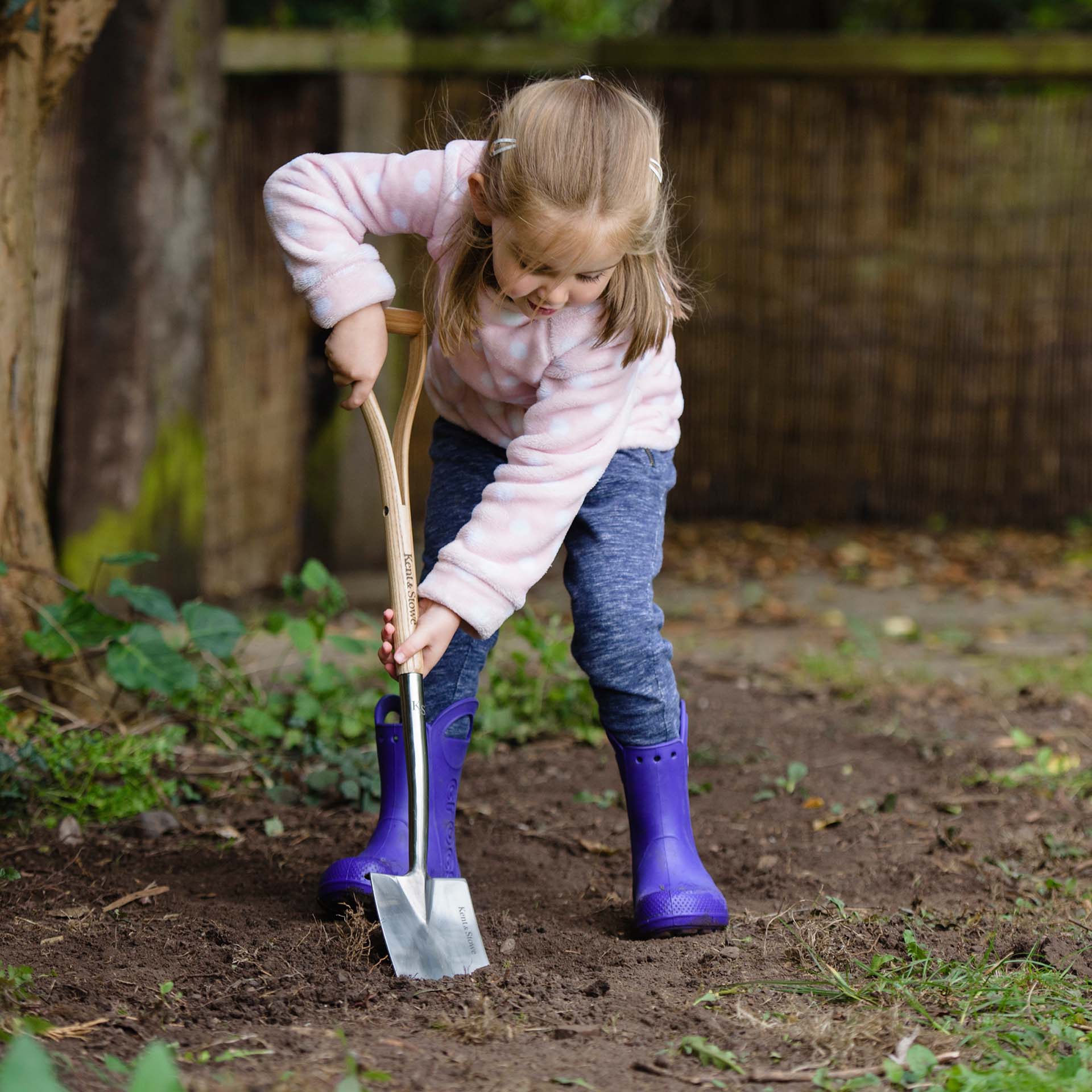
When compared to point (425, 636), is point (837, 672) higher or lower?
lower

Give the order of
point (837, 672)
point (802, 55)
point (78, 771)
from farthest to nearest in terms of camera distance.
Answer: point (802, 55), point (837, 672), point (78, 771)

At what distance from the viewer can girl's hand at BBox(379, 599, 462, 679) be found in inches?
79.1

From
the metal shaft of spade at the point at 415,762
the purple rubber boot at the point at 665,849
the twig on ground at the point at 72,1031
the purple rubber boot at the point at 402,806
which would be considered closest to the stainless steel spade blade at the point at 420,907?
the metal shaft of spade at the point at 415,762

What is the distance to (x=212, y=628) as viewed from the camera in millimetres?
2873

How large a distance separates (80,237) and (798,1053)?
122 inches

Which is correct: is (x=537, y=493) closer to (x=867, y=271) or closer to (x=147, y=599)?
(x=147, y=599)

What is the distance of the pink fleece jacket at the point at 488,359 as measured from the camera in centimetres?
204

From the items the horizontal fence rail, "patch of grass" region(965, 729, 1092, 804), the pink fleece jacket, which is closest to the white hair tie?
the pink fleece jacket

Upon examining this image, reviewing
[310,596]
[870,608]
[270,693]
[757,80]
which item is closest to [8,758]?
[270,693]

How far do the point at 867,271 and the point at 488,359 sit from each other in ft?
13.4

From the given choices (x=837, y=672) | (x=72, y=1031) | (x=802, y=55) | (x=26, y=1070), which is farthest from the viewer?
(x=802, y=55)

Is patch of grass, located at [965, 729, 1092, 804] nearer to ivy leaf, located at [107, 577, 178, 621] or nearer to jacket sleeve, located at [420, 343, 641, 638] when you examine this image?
jacket sleeve, located at [420, 343, 641, 638]

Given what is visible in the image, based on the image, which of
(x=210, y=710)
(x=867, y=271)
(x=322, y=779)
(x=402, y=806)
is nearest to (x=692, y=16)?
(x=867, y=271)

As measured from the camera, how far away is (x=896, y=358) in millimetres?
5945
